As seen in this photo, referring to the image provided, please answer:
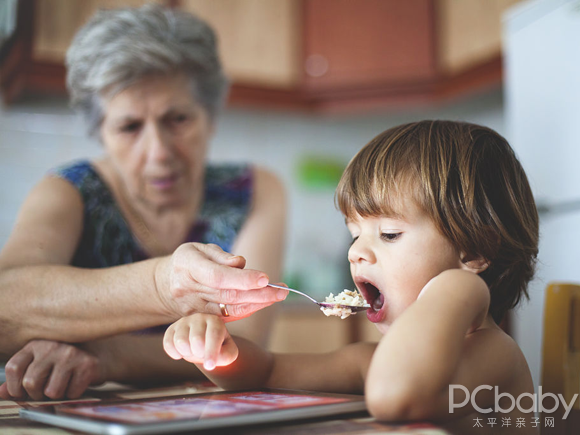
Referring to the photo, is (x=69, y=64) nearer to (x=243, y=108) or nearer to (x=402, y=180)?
(x=402, y=180)

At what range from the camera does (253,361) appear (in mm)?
844

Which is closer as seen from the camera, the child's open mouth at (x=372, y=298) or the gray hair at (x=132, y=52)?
the child's open mouth at (x=372, y=298)

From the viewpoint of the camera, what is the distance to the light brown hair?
2.71 feet

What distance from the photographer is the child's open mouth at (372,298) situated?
2.82 feet

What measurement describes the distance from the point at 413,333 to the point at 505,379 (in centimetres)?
19

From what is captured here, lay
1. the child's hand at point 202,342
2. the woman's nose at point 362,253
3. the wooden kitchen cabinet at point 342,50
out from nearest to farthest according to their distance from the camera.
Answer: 1. the child's hand at point 202,342
2. the woman's nose at point 362,253
3. the wooden kitchen cabinet at point 342,50

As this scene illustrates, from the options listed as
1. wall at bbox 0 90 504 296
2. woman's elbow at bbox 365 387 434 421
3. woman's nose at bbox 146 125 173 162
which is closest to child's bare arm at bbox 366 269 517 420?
woman's elbow at bbox 365 387 434 421

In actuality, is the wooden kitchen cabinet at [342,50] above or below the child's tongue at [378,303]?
above

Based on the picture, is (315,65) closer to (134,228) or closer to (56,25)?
(56,25)

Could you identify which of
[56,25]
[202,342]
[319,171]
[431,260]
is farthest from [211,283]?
[319,171]

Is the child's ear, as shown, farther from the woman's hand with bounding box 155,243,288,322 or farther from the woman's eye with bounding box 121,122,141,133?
the woman's eye with bounding box 121,122,141,133

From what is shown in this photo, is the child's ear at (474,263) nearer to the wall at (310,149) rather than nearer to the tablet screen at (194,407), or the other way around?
the tablet screen at (194,407)

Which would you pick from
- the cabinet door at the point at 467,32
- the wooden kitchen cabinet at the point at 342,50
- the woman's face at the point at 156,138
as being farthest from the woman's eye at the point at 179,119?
the cabinet door at the point at 467,32

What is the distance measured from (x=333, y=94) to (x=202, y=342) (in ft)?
9.09
